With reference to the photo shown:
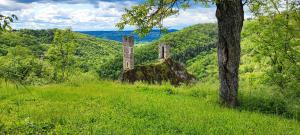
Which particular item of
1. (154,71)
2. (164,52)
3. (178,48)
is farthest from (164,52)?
(178,48)

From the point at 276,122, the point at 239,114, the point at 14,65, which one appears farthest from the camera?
the point at 239,114

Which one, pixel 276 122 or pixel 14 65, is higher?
pixel 14 65

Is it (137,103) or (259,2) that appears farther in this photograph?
(259,2)

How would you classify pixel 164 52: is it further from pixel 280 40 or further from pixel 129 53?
pixel 280 40

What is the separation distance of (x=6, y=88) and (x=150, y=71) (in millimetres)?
9395

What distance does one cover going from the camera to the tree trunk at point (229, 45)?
495 inches

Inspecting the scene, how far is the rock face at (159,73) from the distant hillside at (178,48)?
81041 millimetres

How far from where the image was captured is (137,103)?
1263 centimetres

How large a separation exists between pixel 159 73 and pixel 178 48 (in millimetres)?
122874

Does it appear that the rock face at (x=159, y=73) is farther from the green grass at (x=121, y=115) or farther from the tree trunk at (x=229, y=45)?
the tree trunk at (x=229, y=45)

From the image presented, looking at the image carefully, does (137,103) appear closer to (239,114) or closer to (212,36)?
(239,114)

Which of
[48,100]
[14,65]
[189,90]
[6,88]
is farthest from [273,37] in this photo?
[14,65]

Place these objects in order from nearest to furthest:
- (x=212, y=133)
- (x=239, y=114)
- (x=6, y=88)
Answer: (x=212, y=133) < (x=239, y=114) < (x=6, y=88)

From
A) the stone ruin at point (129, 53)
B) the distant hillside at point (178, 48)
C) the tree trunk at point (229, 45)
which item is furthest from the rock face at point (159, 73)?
the distant hillside at point (178, 48)
